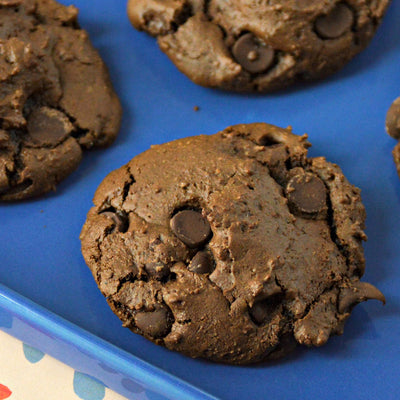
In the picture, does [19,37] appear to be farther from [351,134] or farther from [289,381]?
[289,381]

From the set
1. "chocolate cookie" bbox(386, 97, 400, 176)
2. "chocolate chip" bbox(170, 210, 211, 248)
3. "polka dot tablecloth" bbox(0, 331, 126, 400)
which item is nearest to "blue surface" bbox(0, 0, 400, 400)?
"chocolate cookie" bbox(386, 97, 400, 176)

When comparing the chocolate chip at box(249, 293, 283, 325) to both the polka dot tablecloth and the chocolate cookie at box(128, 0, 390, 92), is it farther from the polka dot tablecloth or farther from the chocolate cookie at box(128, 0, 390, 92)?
the chocolate cookie at box(128, 0, 390, 92)


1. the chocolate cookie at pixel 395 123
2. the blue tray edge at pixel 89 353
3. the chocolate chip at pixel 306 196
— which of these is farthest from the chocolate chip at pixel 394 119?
the blue tray edge at pixel 89 353

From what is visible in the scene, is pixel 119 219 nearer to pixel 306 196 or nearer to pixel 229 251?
pixel 229 251

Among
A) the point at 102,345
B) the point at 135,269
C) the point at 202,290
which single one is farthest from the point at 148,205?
the point at 102,345

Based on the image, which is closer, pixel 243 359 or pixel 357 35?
pixel 243 359

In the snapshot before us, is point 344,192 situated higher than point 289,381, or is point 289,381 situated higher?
point 344,192

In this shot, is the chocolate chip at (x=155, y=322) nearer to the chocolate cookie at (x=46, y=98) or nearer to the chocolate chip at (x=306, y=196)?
the chocolate chip at (x=306, y=196)
